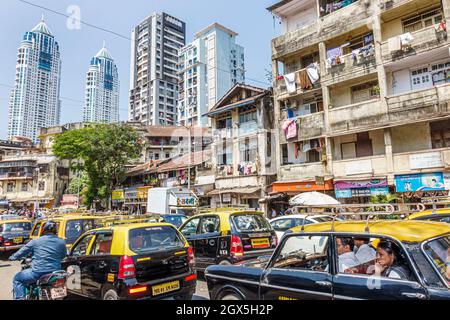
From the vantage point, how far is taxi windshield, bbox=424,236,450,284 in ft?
10.00

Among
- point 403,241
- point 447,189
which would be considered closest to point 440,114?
point 447,189

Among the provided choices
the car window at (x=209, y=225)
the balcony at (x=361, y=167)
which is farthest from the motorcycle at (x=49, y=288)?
the balcony at (x=361, y=167)

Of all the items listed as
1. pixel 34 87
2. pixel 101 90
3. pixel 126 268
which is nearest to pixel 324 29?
pixel 126 268

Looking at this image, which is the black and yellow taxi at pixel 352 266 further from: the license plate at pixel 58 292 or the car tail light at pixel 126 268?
the license plate at pixel 58 292

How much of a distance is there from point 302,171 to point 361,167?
3.81 m

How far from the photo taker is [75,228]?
1002 cm

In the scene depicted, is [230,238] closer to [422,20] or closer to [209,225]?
[209,225]

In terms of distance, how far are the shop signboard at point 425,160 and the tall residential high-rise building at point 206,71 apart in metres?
61.4

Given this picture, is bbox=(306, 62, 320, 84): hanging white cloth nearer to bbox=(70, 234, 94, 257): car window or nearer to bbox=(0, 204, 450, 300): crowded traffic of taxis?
bbox=(0, 204, 450, 300): crowded traffic of taxis

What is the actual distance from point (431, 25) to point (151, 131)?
42.5 m

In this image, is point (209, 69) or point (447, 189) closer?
point (447, 189)

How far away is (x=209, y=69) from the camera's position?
77750 mm
